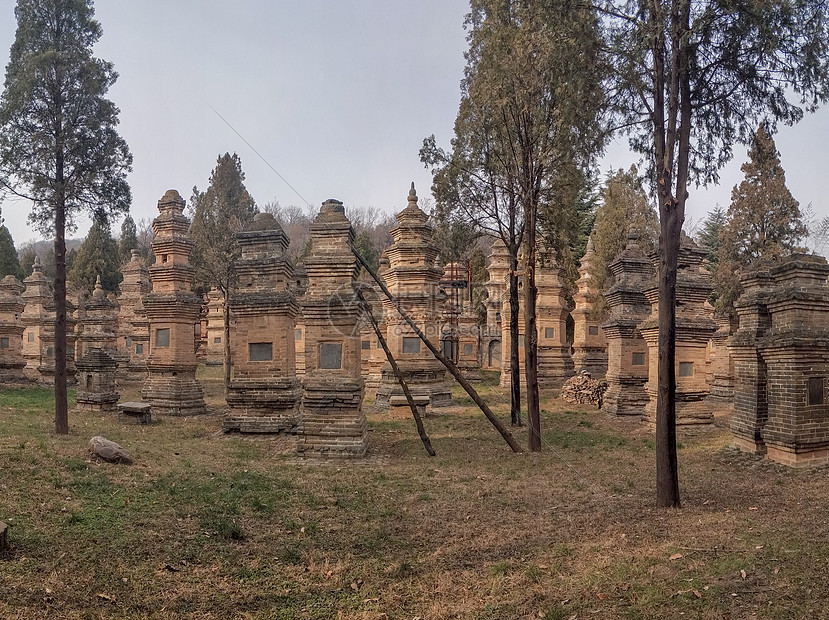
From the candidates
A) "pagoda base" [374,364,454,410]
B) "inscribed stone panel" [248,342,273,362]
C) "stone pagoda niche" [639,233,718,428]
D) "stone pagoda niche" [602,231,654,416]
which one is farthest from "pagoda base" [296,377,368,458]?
"stone pagoda niche" [602,231,654,416]

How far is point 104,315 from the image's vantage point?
25.8 metres

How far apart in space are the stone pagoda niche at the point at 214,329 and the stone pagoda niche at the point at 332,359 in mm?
27584

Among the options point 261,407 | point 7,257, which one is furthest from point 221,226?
point 7,257

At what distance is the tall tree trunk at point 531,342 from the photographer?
1191 centimetres

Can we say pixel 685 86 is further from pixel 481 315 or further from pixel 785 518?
pixel 481 315

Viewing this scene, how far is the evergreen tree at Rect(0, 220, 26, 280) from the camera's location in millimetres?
43625

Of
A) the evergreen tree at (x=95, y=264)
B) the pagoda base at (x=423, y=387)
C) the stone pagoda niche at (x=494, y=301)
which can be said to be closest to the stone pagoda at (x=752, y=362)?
the pagoda base at (x=423, y=387)

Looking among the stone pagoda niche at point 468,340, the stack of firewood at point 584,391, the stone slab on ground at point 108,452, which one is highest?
the stone pagoda niche at point 468,340

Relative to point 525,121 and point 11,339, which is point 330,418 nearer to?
point 525,121

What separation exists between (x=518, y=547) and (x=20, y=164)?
1293cm

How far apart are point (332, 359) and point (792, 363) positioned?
26.9 feet

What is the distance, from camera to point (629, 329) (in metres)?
17.5

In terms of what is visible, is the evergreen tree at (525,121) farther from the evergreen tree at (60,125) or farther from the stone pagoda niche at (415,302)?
the evergreen tree at (60,125)

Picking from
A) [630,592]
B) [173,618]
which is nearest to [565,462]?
[630,592]
